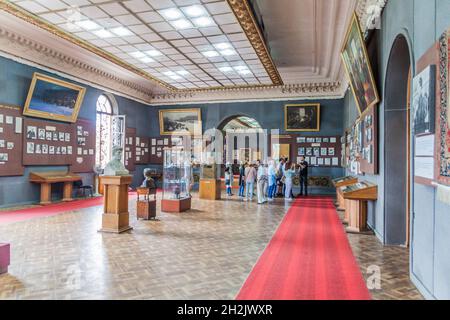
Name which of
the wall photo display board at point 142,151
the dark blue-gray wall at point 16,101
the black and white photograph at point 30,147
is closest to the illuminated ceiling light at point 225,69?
the dark blue-gray wall at point 16,101

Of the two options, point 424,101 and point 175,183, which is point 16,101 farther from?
point 424,101

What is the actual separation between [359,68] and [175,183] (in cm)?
592

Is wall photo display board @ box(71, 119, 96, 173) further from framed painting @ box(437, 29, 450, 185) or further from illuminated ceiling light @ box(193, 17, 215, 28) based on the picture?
framed painting @ box(437, 29, 450, 185)

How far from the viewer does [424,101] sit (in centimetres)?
360

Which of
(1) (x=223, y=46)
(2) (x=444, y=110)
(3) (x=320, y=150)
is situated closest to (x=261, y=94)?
(3) (x=320, y=150)

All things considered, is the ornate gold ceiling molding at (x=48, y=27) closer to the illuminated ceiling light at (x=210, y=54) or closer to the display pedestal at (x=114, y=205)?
the illuminated ceiling light at (x=210, y=54)

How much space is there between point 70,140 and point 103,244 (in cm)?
780

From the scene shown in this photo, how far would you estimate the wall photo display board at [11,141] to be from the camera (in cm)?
977

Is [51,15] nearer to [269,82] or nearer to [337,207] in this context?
[269,82]

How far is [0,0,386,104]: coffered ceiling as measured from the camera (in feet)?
25.3

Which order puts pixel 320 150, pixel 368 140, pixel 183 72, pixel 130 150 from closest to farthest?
pixel 368 140
pixel 183 72
pixel 320 150
pixel 130 150

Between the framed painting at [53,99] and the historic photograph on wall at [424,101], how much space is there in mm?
10738

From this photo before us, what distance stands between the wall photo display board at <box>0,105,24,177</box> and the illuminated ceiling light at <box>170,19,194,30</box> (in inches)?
225

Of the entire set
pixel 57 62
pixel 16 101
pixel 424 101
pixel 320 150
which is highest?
pixel 57 62
